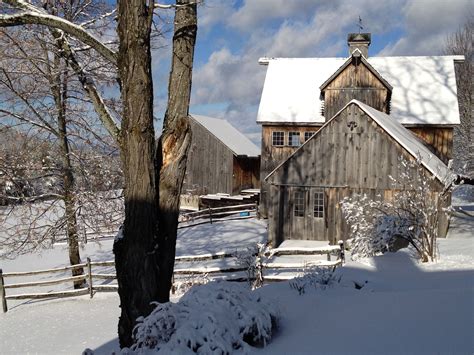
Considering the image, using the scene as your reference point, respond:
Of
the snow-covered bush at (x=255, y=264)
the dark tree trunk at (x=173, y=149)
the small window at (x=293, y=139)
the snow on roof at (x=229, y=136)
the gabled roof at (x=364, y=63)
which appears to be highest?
the gabled roof at (x=364, y=63)

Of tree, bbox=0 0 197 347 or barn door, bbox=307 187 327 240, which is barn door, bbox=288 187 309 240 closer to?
barn door, bbox=307 187 327 240

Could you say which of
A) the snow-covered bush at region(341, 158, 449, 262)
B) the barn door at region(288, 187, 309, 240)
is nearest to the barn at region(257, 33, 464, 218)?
the barn door at region(288, 187, 309, 240)

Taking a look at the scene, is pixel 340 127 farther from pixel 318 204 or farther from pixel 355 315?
pixel 355 315

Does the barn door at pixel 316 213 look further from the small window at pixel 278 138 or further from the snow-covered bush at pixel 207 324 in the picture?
the snow-covered bush at pixel 207 324

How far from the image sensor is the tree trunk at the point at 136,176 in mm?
5301

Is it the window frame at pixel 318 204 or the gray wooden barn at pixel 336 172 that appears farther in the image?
the window frame at pixel 318 204

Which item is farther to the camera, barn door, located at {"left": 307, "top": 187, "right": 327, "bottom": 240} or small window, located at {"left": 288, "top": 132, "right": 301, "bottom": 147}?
small window, located at {"left": 288, "top": 132, "right": 301, "bottom": 147}

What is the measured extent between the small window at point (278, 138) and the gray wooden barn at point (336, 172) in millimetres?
7024

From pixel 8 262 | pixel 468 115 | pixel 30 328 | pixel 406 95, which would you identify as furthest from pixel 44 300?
pixel 468 115

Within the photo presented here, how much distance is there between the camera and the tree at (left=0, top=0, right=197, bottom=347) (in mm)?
5312

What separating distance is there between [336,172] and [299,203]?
6.57 ft

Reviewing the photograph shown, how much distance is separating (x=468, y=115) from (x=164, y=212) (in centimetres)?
3966

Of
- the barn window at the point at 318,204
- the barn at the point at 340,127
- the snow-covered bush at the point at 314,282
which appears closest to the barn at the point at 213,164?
the barn at the point at 340,127

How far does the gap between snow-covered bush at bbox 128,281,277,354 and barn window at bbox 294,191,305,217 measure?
13.0m
